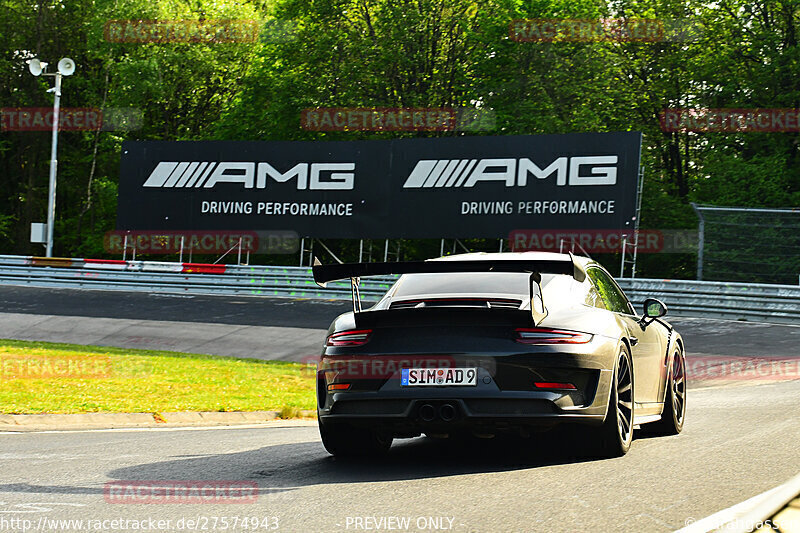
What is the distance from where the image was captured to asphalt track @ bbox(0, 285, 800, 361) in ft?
62.6

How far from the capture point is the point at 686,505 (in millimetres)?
5117

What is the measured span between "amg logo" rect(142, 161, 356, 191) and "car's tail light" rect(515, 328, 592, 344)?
23698mm

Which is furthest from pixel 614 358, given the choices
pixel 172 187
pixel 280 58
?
pixel 280 58

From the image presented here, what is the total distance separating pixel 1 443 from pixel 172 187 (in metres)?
24.2

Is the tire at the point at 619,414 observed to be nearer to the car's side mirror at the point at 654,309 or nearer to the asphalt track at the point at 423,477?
the asphalt track at the point at 423,477

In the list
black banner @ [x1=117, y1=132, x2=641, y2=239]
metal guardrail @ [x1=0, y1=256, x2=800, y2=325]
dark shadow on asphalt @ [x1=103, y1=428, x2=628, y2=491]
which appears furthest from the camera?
black banner @ [x1=117, y1=132, x2=641, y2=239]

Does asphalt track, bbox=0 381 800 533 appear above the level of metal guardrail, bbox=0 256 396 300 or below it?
below

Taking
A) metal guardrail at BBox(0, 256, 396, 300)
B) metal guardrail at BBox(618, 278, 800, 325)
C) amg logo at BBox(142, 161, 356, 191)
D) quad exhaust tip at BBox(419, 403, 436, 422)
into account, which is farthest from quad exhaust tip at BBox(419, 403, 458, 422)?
amg logo at BBox(142, 161, 356, 191)

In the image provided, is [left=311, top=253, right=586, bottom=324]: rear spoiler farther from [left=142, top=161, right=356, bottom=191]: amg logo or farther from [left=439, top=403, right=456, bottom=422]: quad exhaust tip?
[left=142, top=161, right=356, bottom=191]: amg logo

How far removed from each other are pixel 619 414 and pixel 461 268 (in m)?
1.43

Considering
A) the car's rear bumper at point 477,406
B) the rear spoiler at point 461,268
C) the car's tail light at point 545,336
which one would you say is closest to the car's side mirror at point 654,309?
the rear spoiler at point 461,268

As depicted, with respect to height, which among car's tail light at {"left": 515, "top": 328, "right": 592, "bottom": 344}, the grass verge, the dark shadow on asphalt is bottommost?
the grass verge

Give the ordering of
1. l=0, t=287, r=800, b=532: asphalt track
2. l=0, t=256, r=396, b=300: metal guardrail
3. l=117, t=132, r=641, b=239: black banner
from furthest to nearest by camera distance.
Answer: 1. l=0, t=256, r=396, b=300: metal guardrail
2. l=117, t=132, r=641, b=239: black banner
3. l=0, t=287, r=800, b=532: asphalt track

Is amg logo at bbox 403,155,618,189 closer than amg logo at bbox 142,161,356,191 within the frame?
Yes
